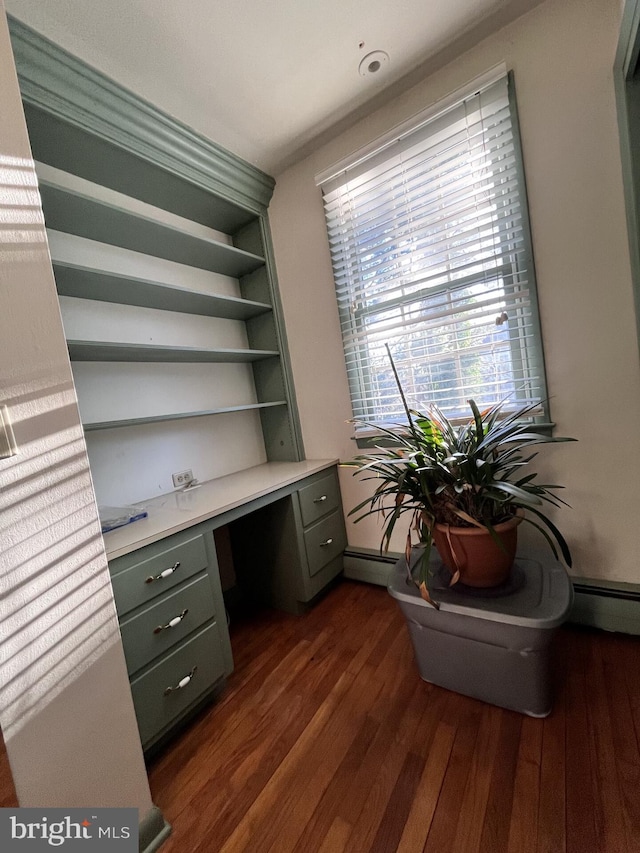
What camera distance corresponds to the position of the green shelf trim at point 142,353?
130cm

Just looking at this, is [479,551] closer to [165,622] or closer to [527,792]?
[527,792]

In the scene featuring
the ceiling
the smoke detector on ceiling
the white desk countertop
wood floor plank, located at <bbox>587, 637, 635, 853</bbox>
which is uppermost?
the smoke detector on ceiling

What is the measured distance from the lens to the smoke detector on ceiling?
140 centimetres

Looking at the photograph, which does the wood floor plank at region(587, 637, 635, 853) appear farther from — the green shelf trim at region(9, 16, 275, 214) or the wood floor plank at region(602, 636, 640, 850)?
the green shelf trim at region(9, 16, 275, 214)

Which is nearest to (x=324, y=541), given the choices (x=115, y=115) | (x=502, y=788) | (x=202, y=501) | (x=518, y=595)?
(x=202, y=501)

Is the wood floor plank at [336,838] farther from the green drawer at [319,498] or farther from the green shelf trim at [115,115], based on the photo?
the green shelf trim at [115,115]

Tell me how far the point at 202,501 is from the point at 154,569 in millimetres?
380

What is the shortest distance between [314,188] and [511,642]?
7.45ft

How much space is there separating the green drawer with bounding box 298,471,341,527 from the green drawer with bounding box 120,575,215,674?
616 millimetres

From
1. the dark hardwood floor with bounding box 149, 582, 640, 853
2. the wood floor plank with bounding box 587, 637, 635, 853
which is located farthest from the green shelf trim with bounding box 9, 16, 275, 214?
→ the wood floor plank with bounding box 587, 637, 635, 853

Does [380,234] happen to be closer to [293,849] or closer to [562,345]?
[562,345]

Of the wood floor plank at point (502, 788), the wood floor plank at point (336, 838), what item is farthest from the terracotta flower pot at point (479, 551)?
the wood floor plank at point (336, 838)

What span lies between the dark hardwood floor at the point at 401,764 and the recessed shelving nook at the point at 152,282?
106 cm

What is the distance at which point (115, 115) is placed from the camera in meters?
1.31
